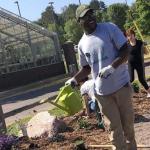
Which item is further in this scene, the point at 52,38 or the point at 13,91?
the point at 52,38

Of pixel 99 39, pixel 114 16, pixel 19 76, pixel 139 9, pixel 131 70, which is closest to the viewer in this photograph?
pixel 99 39

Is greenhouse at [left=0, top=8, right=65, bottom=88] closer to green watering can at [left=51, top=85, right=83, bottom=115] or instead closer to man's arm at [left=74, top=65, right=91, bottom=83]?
green watering can at [left=51, top=85, right=83, bottom=115]

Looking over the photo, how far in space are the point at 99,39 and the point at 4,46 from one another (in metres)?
27.1

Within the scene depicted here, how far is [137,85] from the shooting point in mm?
14250

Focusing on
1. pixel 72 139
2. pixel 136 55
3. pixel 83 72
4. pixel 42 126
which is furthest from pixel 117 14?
pixel 83 72

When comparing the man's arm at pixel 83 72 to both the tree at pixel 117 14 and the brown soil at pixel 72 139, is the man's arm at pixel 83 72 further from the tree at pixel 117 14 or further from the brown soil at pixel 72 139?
the tree at pixel 117 14

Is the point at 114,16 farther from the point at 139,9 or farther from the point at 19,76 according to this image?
the point at 19,76

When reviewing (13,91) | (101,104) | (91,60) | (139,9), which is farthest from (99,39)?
(139,9)

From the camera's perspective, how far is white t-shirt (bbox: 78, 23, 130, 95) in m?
6.36

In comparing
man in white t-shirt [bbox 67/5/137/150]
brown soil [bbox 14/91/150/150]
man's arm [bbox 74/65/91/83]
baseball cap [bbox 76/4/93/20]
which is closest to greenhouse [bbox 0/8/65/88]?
brown soil [bbox 14/91/150/150]

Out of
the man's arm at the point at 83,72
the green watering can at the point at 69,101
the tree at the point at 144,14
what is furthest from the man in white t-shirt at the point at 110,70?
the tree at the point at 144,14

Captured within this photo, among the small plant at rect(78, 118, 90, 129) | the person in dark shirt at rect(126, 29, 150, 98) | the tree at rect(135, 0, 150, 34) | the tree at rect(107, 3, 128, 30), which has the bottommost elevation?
the small plant at rect(78, 118, 90, 129)

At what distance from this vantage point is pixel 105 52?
20.9 ft

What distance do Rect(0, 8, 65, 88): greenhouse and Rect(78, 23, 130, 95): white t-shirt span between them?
25564mm
